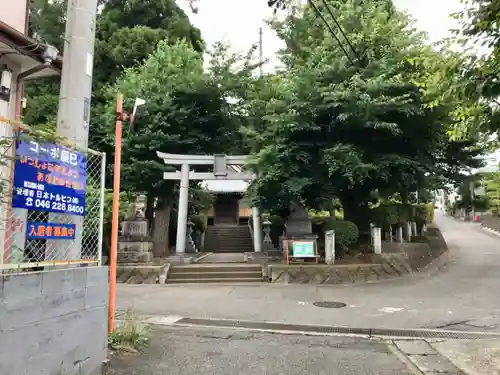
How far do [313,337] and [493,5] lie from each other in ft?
17.1

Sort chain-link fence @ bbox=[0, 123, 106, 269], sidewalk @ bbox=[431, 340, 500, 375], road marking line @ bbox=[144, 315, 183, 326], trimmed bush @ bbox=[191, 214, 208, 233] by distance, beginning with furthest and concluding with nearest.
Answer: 1. trimmed bush @ bbox=[191, 214, 208, 233]
2. road marking line @ bbox=[144, 315, 183, 326]
3. sidewalk @ bbox=[431, 340, 500, 375]
4. chain-link fence @ bbox=[0, 123, 106, 269]

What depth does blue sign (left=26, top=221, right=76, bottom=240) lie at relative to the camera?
3.83m

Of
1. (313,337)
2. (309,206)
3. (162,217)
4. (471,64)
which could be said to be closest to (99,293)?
(313,337)

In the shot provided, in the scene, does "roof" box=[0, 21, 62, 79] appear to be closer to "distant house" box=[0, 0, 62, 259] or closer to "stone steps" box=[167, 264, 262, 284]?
"distant house" box=[0, 0, 62, 259]

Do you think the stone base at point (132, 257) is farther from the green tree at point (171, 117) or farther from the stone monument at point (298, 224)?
the stone monument at point (298, 224)

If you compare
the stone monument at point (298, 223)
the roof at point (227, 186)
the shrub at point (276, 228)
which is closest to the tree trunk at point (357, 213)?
the stone monument at point (298, 223)

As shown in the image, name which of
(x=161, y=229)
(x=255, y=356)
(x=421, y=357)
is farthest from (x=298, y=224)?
(x=255, y=356)

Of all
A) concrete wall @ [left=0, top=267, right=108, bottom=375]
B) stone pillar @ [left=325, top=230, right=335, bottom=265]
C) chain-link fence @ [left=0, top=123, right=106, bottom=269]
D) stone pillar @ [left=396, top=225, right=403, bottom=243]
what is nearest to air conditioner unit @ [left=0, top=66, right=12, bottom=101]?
chain-link fence @ [left=0, top=123, right=106, bottom=269]

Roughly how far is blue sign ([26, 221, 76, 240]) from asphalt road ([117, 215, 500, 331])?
15.9 feet

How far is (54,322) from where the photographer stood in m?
3.92

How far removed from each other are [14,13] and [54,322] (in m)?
4.79

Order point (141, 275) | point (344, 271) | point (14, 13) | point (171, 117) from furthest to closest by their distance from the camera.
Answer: point (171, 117), point (141, 275), point (344, 271), point (14, 13)

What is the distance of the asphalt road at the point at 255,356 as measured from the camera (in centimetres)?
498

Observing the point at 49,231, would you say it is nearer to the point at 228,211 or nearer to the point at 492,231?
the point at 228,211
